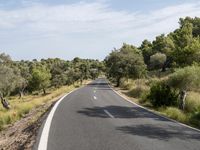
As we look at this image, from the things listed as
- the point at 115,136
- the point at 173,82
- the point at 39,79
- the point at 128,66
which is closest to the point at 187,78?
the point at 173,82

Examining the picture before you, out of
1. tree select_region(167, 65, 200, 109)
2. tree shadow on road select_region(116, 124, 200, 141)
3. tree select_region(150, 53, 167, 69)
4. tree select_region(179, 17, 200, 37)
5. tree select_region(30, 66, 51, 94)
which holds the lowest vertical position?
tree shadow on road select_region(116, 124, 200, 141)

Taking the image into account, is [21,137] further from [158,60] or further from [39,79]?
[158,60]

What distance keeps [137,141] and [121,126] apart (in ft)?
9.90

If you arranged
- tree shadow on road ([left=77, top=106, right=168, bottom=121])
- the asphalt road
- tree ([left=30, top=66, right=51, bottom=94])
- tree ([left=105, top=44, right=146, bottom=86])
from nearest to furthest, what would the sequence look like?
the asphalt road → tree shadow on road ([left=77, top=106, right=168, bottom=121]) → tree ([left=105, top=44, right=146, bottom=86]) → tree ([left=30, top=66, right=51, bottom=94])

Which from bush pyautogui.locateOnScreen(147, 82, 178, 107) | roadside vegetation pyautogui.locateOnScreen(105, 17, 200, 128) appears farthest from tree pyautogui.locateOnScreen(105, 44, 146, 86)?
bush pyautogui.locateOnScreen(147, 82, 178, 107)

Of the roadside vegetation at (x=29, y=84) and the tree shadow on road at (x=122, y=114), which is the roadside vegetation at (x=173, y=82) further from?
the roadside vegetation at (x=29, y=84)

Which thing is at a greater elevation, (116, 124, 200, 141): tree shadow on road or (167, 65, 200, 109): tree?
(167, 65, 200, 109): tree

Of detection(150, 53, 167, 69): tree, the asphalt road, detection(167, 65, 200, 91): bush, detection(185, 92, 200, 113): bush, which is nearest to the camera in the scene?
the asphalt road

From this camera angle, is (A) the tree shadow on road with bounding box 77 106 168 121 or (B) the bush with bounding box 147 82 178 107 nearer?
(A) the tree shadow on road with bounding box 77 106 168 121

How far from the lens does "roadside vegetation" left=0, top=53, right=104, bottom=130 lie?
28.2 meters

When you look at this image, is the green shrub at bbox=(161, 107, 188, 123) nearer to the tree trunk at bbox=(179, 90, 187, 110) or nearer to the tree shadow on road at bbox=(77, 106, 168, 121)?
the tree shadow on road at bbox=(77, 106, 168, 121)

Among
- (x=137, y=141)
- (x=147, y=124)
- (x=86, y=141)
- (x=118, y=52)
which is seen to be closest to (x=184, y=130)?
(x=147, y=124)

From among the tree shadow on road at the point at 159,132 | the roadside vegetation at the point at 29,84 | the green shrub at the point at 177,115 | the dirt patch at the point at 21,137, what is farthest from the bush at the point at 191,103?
the dirt patch at the point at 21,137

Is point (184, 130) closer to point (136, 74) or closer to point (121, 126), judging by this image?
point (121, 126)
